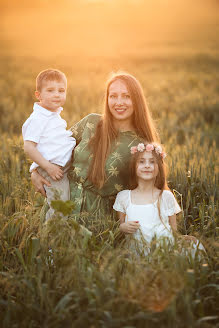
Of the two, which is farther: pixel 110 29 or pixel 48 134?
pixel 110 29

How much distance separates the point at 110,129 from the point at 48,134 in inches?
19.1

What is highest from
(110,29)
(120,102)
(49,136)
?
(110,29)

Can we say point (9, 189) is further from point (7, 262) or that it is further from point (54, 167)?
point (7, 262)

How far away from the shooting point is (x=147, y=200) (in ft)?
9.69

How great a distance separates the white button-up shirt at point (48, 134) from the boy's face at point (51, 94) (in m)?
0.06

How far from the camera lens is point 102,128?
3.20 metres

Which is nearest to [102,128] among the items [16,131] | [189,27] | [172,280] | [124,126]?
[124,126]

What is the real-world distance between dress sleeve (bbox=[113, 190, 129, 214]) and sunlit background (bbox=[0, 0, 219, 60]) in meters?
16.1

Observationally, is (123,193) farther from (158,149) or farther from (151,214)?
(158,149)

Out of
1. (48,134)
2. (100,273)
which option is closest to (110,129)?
(48,134)

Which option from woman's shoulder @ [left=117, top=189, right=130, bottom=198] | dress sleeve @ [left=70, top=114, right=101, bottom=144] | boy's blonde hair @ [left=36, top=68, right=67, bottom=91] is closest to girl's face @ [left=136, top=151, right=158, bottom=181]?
woman's shoulder @ [left=117, top=189, right=130, bottom=198]

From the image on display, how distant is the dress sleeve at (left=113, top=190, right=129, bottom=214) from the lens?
9.82 feet

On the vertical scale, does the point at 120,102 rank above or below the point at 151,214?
above

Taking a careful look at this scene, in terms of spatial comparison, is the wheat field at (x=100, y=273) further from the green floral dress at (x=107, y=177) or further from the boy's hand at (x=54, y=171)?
the boy's hand at (x=54, y=171)
